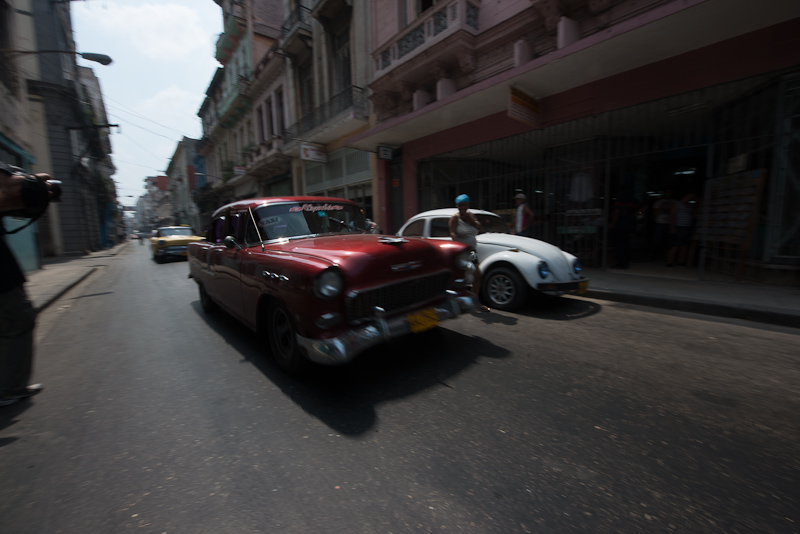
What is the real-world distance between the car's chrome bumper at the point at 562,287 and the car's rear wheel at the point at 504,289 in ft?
0.79

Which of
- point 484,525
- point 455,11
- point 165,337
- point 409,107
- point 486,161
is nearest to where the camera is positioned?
point 484,525

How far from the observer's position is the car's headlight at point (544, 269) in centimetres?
468

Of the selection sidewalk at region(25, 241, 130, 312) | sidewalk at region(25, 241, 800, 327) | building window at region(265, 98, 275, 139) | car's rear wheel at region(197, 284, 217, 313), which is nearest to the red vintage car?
car's rear wheel at region(197, 284, 217, 313)

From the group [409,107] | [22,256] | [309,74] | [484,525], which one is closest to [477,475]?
[484,525]

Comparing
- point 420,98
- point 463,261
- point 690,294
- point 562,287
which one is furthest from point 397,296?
point 420,98

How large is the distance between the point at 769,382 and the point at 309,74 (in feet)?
65.5

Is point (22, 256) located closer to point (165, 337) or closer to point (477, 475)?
point (165, 337)

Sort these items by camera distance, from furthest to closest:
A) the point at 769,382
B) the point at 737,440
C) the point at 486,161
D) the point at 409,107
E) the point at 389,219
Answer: the point at 389,219, the point at 409,107, the point at 486,161, the point at 769,382, the point at 737,440

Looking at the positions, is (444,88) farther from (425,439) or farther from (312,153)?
(425,439)

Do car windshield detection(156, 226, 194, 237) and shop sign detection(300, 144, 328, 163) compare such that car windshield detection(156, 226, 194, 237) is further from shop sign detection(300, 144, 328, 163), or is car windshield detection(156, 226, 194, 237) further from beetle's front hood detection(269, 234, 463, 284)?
beetle's front hood detection(269, 234, 463, 284)

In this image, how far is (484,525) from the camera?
1502mm

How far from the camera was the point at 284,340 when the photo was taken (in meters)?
3.16

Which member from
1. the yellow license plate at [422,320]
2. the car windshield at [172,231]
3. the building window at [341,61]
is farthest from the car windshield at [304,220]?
the car windshield at [172,231]

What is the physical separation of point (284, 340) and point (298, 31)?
18.0m
